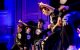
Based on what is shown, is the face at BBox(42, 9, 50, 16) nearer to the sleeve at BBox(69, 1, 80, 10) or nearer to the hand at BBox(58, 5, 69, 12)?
the hand at BBox(58, 5, 69, 12)

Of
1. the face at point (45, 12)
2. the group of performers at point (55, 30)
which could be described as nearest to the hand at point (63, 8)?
the group of performers at point (55, 30)

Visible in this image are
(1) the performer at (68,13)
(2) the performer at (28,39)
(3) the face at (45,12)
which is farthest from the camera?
(2) the performer at (28,39)

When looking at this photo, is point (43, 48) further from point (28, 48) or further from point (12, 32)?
point (12, 32)

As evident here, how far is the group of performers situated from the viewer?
8.04ft

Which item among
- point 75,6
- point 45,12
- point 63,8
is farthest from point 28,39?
point 75,6

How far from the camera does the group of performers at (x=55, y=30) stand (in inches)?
96.4

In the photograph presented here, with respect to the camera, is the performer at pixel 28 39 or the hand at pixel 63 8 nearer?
the hand at pixel 63 8

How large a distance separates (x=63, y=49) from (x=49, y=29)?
0.86 ft

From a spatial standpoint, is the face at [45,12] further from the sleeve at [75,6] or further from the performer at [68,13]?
the sleeve at [75,6]

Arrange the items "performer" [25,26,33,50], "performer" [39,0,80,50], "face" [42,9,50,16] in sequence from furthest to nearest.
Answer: "performer" [25,26,33,50]
"face" [42,9,50,16]
"performer" [39,0,80,50]

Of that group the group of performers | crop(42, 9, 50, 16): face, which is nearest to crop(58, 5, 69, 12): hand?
the group of performers

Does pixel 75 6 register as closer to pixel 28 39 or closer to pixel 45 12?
pixel 45 12

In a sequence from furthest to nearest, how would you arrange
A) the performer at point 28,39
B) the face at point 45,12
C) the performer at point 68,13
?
the performer at point 28,39 < the face at point 45,12 < the performer at point 68,13

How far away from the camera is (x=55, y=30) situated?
8.44ft
